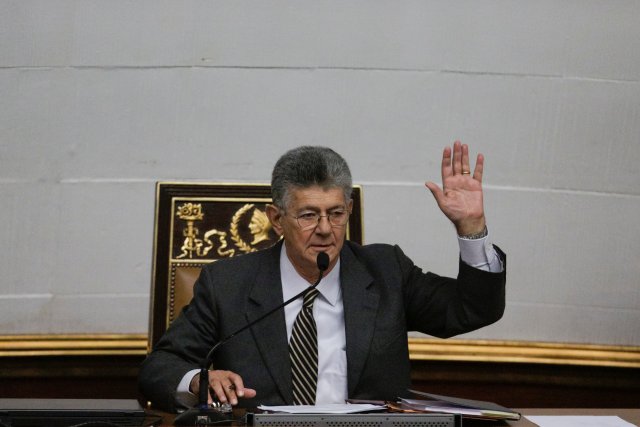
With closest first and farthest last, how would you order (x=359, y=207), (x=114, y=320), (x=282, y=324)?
(x=282, y=324) < (x=359, y=207) < (x=114, y=320)

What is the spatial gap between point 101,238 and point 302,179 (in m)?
1.34


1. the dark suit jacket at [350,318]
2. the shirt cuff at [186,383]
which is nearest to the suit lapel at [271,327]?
the dark suit jacket at [350,318]

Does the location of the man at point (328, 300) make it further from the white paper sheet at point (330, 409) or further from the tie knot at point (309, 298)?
the white paper sheet at point (330, 409)

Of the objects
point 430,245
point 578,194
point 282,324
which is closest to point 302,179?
point 282,324

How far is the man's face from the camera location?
2.40 metres

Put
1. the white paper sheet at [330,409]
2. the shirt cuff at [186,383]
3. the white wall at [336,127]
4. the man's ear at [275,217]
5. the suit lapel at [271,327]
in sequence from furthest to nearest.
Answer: the white wall at [336,127] < the man's ear at [275,217] < the suit lapel at [271,327] < the shirt cuff at [186,383] < the white paper sheet at [330,409]

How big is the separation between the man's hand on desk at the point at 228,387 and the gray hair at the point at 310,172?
603 millimetres

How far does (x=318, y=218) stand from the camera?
7.91 ft

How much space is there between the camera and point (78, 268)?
138 inches

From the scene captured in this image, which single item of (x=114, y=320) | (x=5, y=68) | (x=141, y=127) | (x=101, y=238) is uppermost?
(x=5, y=68)

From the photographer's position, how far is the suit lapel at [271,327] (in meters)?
2.30

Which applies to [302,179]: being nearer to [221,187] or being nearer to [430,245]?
[221,187]

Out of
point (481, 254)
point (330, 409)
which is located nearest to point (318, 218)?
point (481, 254)

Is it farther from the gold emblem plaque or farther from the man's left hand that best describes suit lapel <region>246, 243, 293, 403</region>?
the man's left hand
